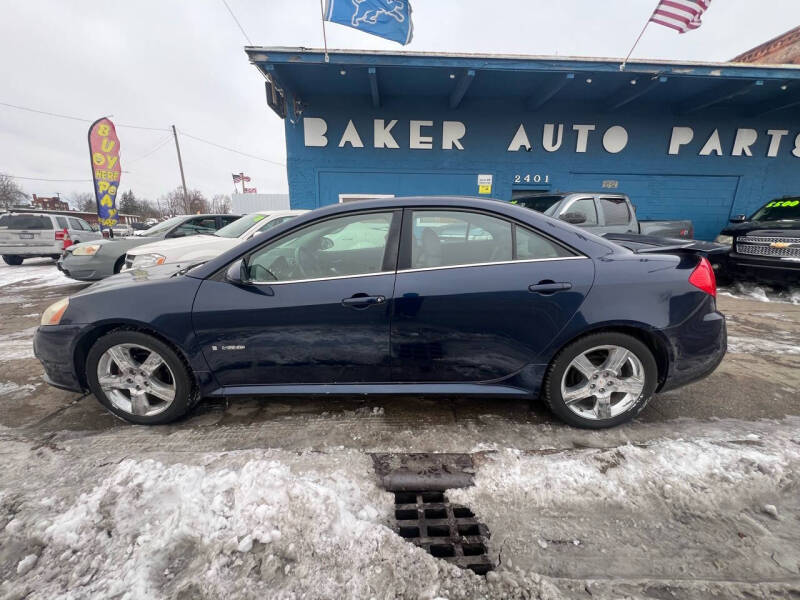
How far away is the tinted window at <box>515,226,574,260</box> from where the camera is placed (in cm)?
218

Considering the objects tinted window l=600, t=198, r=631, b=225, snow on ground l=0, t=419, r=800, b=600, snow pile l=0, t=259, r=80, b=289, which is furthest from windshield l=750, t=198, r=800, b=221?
snow pile l=0, t=259, r=80, b=289

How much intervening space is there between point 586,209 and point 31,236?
14.2 m

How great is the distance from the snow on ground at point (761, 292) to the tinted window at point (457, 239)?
6720mm

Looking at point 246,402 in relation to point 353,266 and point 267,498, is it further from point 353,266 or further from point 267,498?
point 353,266

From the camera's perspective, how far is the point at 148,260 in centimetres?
499

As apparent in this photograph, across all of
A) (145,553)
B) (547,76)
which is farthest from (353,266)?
(547,76)

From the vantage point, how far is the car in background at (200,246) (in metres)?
4.93

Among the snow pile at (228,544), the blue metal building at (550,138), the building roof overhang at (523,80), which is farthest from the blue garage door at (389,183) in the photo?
the snow pile at (228,544)

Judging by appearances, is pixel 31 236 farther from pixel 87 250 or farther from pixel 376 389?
pixel 376 389

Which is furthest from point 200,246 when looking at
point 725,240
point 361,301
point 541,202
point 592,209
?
point 725,240

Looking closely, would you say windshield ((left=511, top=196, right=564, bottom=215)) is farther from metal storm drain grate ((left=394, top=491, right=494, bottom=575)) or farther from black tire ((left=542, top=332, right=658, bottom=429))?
metal storm drain grate ((left=394, top=491, right=494, bottom=575))

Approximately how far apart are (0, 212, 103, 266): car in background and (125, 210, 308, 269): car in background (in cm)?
747

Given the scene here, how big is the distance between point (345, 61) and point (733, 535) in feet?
30.0

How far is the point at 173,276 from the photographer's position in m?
2.29
